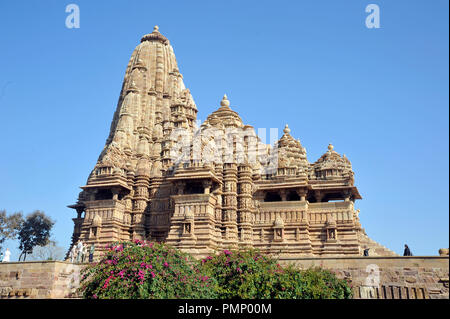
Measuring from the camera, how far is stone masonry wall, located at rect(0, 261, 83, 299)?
72.8 feet

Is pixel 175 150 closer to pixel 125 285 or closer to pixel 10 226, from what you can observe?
pixel 10 226

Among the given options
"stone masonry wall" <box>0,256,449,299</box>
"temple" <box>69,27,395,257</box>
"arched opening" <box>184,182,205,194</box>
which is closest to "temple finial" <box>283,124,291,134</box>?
"temple" <box>69,27,395,257</box>

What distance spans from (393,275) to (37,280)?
58.6 ft

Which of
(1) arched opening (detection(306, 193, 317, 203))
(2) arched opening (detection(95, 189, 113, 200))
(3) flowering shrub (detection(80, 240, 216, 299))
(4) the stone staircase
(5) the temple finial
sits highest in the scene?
(5) the temple finial

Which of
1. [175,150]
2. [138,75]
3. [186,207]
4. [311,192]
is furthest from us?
[138,75]

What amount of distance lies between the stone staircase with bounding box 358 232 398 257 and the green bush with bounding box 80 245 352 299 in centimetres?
1203

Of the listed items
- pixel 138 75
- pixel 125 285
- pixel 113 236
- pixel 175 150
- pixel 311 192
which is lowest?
pixel 125 285

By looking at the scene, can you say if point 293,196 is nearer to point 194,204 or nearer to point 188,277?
point 194,204

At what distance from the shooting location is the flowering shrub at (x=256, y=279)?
755 inches

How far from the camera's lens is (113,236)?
3509cm

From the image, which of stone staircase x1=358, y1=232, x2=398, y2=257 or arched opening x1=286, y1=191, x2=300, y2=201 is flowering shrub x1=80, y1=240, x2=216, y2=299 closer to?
arched opening x1=286, y1=191, x2=300, y2=201

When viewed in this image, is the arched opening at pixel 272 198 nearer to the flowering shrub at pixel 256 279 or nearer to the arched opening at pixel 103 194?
the arched opening at pixel 103 194
